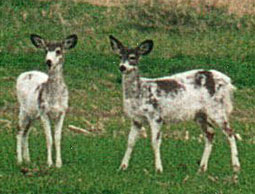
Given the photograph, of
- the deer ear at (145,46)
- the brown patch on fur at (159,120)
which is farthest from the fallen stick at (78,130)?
the brown patch on fur at (159,120)

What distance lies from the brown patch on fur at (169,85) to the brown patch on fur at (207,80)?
268 mm

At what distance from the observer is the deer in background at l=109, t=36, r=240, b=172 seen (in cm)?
1592

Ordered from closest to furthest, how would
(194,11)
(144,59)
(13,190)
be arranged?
1. (13,190)
2. (144,59)
3. (194,11)

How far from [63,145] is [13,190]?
3892mm

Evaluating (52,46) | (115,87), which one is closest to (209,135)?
(52,46)

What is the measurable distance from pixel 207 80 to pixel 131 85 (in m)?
1.09

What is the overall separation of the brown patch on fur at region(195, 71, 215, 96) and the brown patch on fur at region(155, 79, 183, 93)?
0.27 m

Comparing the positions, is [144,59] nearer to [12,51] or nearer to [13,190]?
[12,51]

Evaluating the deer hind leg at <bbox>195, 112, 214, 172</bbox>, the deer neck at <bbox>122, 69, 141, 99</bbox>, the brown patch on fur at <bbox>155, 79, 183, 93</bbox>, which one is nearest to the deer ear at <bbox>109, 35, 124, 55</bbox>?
the deer neck at <bbox>122, 69, 141, 99</bbox>

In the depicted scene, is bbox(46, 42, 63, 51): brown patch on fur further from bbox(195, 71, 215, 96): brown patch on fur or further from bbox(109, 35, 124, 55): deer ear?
bbox(195, 71, 215, 96): brown patch on fur

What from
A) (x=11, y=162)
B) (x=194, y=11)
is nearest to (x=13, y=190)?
(x=11, y=162)

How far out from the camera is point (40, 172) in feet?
49.2

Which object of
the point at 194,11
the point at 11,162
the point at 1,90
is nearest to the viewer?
the point at 11,162

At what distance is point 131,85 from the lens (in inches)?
637
